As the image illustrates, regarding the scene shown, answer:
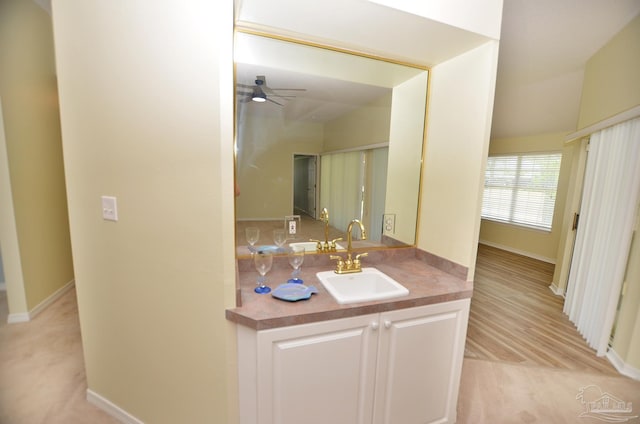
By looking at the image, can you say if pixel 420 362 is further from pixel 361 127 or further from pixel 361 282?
pixel 361 127

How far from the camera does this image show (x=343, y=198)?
7.28ft

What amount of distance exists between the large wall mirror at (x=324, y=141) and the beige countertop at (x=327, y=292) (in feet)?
0.47

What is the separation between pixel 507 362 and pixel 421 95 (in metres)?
2.27

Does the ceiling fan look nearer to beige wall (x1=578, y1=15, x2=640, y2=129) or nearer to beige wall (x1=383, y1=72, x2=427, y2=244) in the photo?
beige wall (x1=383, y1=72, x2=427, y2=244)

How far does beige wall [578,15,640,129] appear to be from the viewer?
2.24m

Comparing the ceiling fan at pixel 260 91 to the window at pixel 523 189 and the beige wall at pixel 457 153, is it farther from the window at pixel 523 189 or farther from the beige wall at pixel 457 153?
the window at pixel 523 189

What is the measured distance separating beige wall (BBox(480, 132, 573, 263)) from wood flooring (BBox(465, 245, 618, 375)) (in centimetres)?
90

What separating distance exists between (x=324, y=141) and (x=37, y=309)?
3302 millimetres

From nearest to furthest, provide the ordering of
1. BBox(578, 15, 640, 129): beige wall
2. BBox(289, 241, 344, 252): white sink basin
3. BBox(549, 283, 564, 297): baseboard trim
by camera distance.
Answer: BBox(289, 241, 344, 252): white sink basin → BBox(578, 15, 640, 129): beige wall → BBox(549, 283, 564, 297): baseboard trim

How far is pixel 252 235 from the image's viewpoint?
1.69m

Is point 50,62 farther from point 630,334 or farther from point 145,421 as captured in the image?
point 630,334

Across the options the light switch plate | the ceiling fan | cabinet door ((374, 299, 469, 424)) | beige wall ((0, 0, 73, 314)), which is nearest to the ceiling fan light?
the ceiling fan

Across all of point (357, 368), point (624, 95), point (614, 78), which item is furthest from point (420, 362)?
point (614, 78)

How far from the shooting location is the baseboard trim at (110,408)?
62.4 inches
